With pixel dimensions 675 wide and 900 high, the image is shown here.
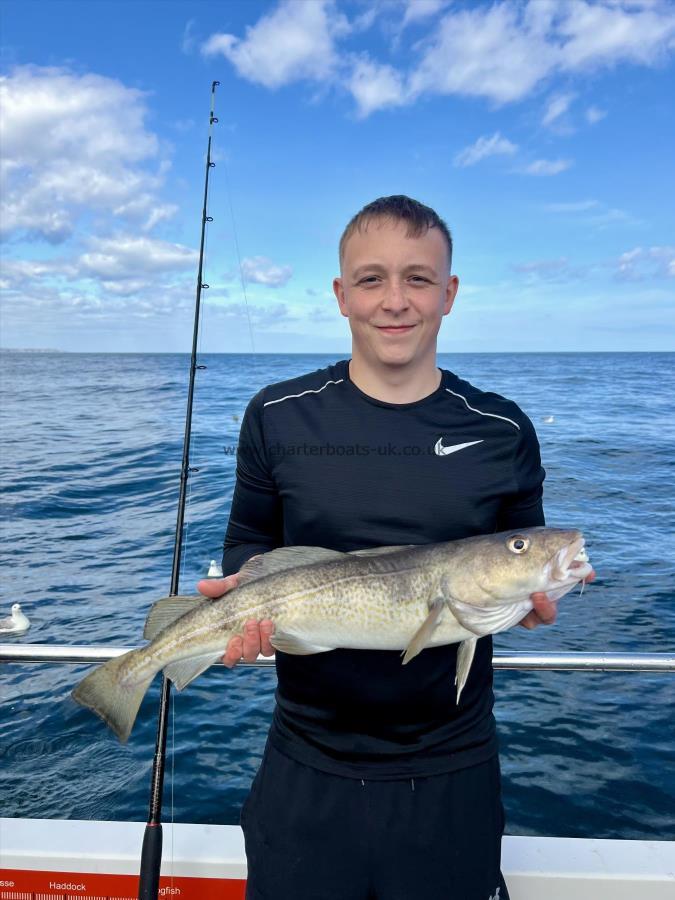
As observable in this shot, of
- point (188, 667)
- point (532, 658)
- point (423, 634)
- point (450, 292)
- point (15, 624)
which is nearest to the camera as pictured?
point (423, 634)

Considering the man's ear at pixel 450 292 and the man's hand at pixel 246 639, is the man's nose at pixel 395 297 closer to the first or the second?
the man's ear at pixel 450 292

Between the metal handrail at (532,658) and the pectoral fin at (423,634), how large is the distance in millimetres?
734

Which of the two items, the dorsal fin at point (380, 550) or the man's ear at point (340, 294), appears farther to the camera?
the man's ear at point (340, 294)

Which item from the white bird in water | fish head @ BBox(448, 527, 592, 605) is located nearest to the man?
fish head @ BBox(448, 527, 592, 605)

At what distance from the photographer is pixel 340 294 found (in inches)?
110

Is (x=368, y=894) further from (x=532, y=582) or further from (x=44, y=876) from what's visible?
(x=44, y=876)

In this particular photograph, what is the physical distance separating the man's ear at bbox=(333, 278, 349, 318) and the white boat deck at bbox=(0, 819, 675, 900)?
2555 mm

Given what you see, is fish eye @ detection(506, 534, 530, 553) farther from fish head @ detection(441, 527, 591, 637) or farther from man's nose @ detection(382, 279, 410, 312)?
man's nose @ detection(382, 279, 410, 312)

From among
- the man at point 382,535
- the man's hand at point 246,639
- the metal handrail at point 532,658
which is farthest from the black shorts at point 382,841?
the metal handrail at point 532,658

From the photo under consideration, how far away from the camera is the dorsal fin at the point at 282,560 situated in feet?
8.22

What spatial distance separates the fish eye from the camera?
94.4 inches

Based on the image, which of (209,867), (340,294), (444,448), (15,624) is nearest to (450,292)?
(340,294)

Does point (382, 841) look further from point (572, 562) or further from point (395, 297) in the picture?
point (395, 297)

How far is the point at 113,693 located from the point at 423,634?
47.8 inches
